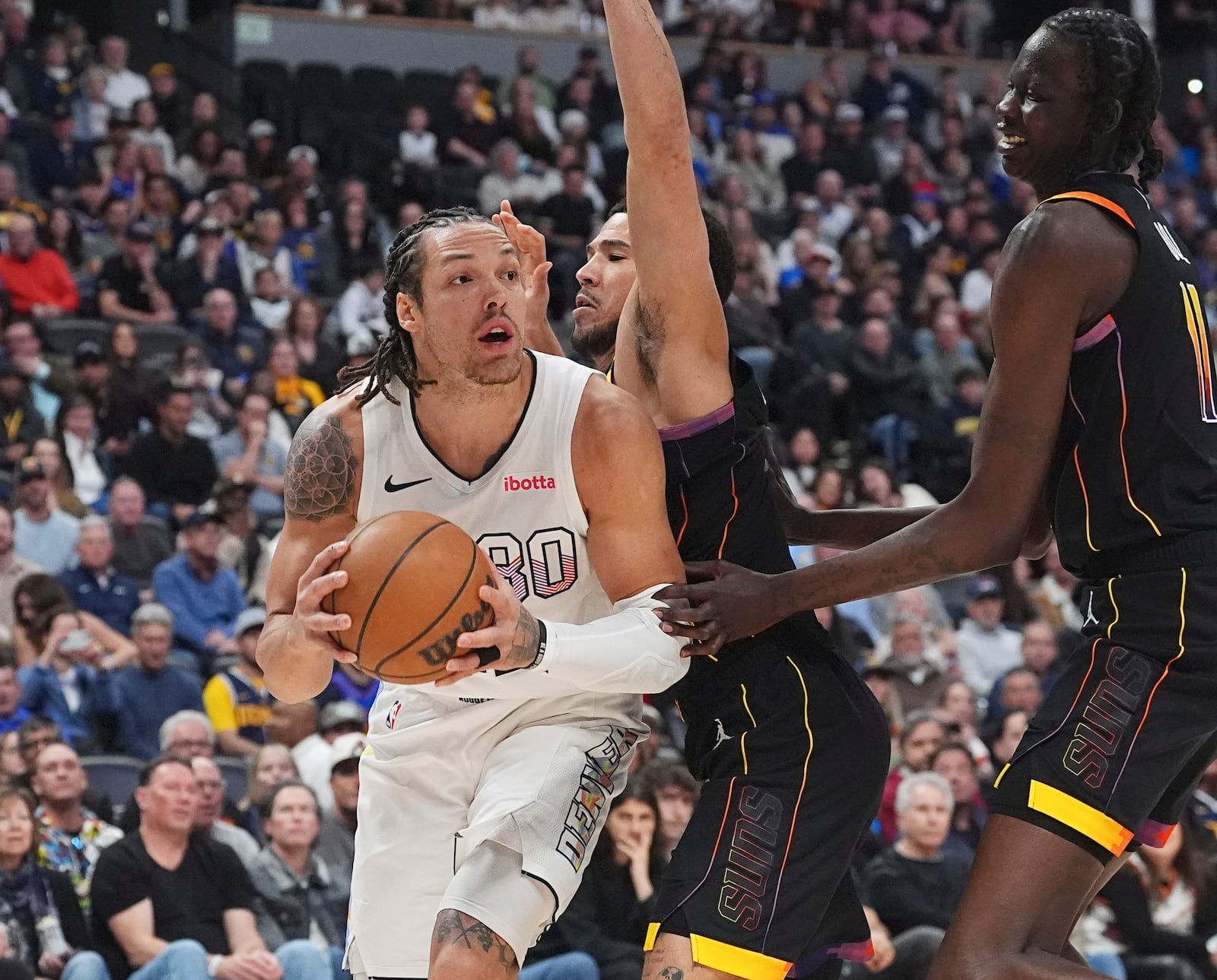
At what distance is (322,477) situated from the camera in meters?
3.93

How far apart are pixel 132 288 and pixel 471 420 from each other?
29.3ft

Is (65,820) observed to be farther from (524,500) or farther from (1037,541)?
(1037,541)

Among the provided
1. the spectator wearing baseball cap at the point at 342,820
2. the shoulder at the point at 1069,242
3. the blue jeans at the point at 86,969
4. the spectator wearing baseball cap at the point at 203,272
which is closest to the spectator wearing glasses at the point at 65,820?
the blue jeans at the point at 86,969

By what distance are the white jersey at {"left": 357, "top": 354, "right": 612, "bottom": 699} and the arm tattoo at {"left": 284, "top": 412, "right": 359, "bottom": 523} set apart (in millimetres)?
44

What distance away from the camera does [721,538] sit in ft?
13.0

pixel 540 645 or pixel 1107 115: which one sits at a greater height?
pixel 1107 115

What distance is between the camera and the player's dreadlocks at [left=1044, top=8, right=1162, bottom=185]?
3602 mm

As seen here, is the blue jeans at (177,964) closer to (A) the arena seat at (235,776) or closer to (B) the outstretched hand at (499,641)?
(A) the arena seat at (235,776)

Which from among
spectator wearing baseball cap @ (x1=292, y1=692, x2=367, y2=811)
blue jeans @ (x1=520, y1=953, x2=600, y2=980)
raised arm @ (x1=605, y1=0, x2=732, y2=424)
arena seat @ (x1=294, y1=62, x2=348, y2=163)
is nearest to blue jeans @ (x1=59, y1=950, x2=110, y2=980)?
spectator wearing baseball cap @ (x1=292, y1=692, x2=367, y2=811)

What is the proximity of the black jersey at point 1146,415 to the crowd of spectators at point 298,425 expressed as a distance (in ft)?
13.8

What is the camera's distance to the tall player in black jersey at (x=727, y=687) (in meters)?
3.64

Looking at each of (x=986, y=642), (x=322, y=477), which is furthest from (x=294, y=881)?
(x=986, y=642)

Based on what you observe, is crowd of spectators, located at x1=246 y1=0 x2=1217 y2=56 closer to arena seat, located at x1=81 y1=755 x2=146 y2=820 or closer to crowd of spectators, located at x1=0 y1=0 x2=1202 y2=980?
crowd of spectators, located at x1=0 y1=0 x2=1202 y2=980

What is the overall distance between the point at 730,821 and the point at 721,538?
26.7 inches
